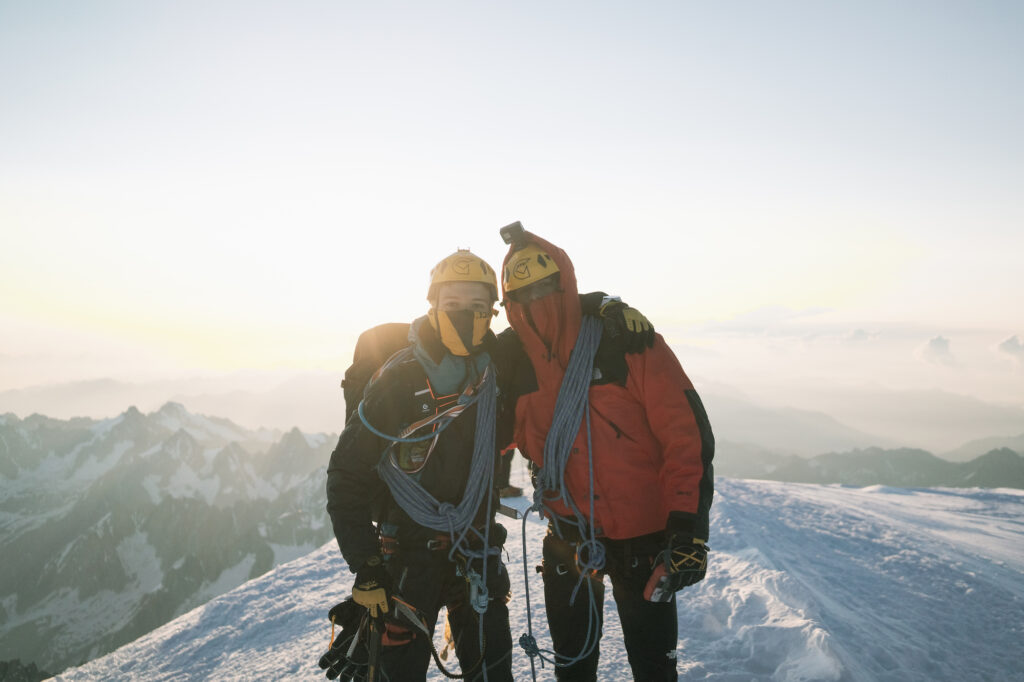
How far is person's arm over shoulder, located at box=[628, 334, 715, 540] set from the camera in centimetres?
347

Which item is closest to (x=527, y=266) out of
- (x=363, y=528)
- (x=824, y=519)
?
(x=363, y=528)

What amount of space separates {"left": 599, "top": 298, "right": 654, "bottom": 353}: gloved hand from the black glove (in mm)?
3075

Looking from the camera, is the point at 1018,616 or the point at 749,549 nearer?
the point at 1018,616

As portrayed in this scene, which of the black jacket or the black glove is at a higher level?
the black jacket

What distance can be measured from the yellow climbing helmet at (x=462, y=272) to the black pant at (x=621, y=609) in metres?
2.24

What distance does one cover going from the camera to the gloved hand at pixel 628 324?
3.77 meters

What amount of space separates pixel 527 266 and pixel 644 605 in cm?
274

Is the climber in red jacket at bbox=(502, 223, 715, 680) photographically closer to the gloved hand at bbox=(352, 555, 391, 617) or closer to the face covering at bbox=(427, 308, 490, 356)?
the face covering at bbox=(427, 308, 490, 356)

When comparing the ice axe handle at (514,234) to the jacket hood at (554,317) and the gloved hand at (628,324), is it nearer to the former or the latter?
the jacket hood at (554,317)

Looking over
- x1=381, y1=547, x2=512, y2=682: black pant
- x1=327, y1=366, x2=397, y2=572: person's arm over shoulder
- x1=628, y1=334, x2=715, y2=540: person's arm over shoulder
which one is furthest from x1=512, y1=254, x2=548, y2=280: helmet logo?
x1=381, y1=547, x2=512, y2=682: black pant

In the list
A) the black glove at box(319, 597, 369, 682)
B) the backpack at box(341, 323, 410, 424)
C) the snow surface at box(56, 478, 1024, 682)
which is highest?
the backpack at box(341, 323, 410, 424)

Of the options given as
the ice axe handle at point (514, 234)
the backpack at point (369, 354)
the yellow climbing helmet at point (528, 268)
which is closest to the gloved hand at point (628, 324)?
the yellow climbing helmet at point (528, 268)

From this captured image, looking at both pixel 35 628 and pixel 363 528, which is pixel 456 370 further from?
pixel 35 628

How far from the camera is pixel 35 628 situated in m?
176
